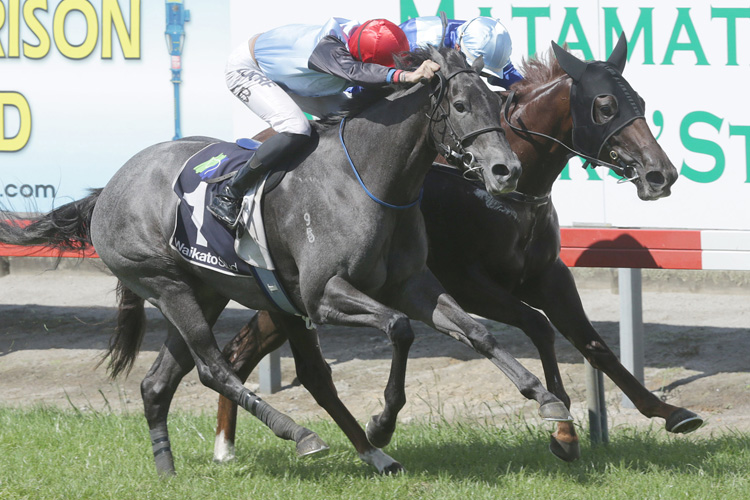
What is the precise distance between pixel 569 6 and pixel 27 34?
3665 mm

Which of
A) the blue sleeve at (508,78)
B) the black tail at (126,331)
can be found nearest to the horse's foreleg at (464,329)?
the blue sleeve at (508,78)

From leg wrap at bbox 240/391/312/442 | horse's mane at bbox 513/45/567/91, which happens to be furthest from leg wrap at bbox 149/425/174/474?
horse's mane at bbox 513/45/567/91

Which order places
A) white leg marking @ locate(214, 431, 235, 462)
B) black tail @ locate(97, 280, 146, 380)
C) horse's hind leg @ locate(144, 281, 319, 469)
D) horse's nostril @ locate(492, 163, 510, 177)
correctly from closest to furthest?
horse's nostril @ locate(492, 163, 510, 177)
horse's hind leg @ locate(144, 281, 319, 469)
white leg marking @ locate(214, 431, 235, 462)
black tail @ locate(97, 280, 146, 380)

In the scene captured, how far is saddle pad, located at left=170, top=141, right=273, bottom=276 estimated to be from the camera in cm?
450

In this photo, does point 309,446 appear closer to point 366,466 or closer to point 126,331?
point 366,466

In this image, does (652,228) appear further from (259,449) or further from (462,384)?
(259,449)

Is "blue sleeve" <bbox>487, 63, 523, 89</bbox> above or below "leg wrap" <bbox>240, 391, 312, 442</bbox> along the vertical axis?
above

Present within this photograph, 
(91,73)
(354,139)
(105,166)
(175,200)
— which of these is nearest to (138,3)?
(91,73)

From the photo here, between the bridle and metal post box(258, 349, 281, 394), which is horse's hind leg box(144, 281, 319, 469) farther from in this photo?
metal post box(258, 349, 281, 394)

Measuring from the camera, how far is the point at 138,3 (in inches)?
266

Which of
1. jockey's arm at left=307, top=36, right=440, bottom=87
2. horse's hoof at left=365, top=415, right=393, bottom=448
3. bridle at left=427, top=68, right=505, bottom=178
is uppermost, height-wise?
jockey's arm at left=307, top=36, right=440, bottom=87

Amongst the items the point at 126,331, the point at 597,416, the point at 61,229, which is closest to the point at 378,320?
the point at 597,416

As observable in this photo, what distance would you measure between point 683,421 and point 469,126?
164 cm

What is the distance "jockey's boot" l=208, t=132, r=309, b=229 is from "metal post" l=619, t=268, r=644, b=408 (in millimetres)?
2883
